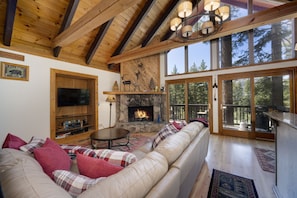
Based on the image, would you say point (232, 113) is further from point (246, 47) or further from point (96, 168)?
point (96, 168)

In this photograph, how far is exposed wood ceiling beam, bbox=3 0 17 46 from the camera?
98.7 inches

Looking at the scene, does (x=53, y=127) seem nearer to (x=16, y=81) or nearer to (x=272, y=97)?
(x=16, y=81)

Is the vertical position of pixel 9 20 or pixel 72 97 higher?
pixel 9 20

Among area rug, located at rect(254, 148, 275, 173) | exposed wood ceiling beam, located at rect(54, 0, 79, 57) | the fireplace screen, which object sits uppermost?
exposed wood ceiling beam, located at rect(54, 0, 79, 57)

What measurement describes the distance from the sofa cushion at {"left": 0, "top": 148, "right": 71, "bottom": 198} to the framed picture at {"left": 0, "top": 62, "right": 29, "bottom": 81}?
113 inches

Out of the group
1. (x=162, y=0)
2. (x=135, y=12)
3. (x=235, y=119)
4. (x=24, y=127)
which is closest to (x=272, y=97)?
(x=235, y=119)

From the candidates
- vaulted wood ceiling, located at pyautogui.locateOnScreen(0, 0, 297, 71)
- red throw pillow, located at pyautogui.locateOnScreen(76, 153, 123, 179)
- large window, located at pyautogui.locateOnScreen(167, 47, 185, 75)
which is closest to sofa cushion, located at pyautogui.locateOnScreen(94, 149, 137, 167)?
red throw pillow, located at pyautogui.locateOnScreen(76, 153, 123, 179)

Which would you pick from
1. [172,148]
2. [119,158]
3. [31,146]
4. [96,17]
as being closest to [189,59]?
[96,17]

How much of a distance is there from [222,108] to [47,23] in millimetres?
5465

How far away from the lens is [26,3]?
2.81 metres

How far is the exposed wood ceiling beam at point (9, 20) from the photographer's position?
8.22 ft

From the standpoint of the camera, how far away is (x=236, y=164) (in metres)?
2.63

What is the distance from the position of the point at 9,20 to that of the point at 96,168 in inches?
136

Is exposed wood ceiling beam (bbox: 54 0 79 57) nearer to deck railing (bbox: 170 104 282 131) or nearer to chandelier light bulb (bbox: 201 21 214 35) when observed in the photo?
chandelier light bulb (bbox: 201 21 214 35)
